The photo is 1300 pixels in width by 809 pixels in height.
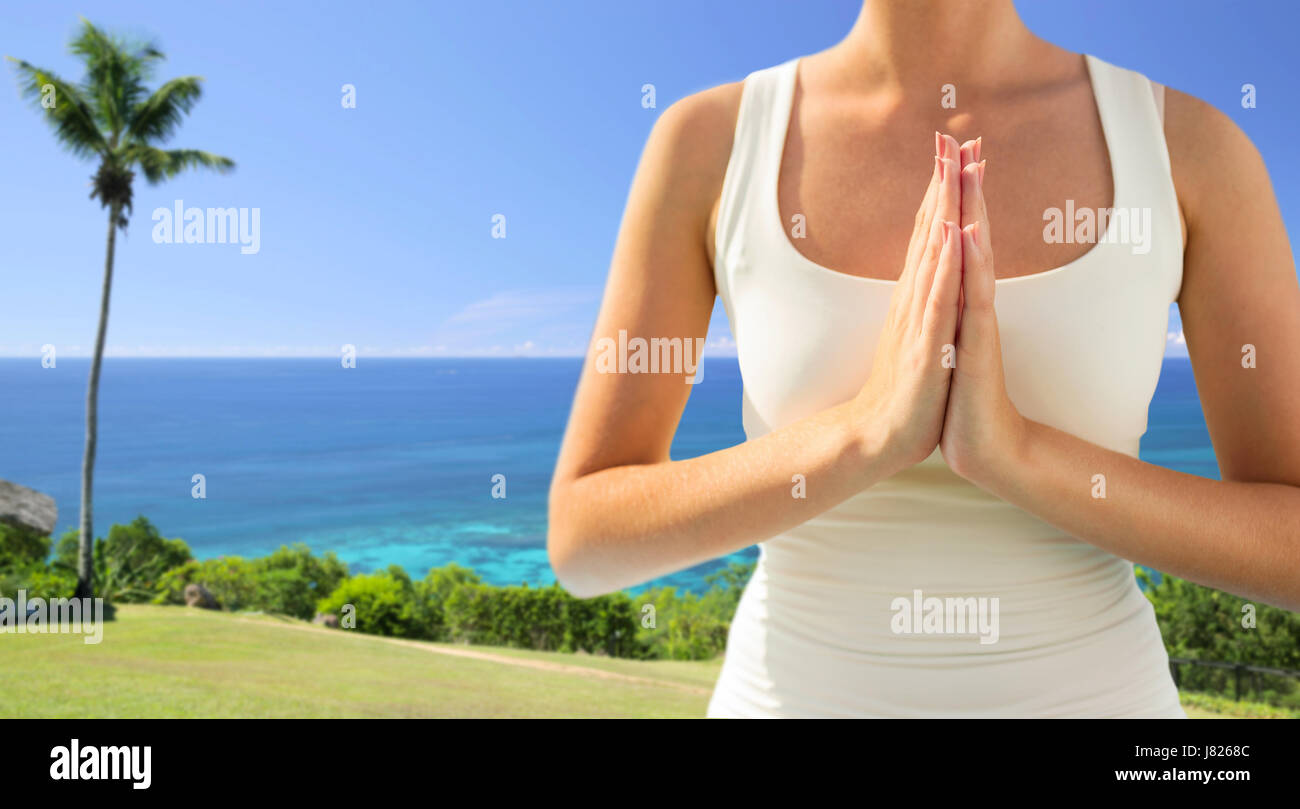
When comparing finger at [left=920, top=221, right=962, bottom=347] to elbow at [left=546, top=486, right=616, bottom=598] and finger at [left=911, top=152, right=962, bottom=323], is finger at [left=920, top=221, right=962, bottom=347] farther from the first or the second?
elbow at [left=546, top=486, right=616, bottom=598]

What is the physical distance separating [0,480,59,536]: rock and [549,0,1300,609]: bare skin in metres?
28.3

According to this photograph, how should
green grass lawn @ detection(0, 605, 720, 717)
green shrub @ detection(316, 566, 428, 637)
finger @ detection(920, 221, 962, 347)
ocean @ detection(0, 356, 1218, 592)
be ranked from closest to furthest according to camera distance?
finger @ detection(920, 221, 962, 347) → green grass lawn @ detection(0, 605, 720, 717) → green shrub @ detection(316, 566, 428, 637) → ocean @ detection(0, 356, 1218, 592)

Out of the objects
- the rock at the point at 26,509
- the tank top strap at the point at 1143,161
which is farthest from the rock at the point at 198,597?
the tank top strap at the point at 1143,161

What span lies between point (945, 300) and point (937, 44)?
1.88ft

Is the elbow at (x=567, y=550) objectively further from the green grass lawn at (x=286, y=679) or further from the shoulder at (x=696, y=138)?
the green grass lawn at (x=286, y=679)

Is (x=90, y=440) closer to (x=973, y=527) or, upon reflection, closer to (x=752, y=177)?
(x=752, y=177)

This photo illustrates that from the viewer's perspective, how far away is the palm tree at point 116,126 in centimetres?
2084

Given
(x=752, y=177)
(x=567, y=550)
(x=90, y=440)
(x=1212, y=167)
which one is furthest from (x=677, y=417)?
(x=90, y=440)

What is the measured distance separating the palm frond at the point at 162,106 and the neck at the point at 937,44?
82.0ft

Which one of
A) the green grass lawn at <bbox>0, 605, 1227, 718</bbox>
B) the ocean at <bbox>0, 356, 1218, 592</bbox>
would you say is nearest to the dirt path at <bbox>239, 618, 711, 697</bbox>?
the green grass lawn at <bbox>0, 605, 1227, 718</bbox>

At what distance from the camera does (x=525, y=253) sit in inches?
5044

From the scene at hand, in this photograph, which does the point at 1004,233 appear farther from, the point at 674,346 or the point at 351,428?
the point at 351,428

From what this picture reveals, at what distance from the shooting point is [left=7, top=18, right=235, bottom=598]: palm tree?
20.8m
